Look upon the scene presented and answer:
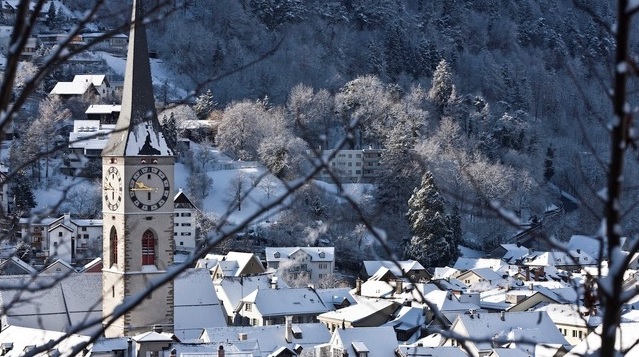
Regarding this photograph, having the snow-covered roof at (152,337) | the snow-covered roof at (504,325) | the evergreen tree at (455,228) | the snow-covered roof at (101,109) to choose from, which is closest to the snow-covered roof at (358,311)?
the snow-covered roof at (504,325)

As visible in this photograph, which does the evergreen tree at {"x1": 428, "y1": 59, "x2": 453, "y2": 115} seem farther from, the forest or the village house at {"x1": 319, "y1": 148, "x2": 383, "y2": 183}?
the village house at {"x1": 319, "y1": 148, "x2": 383, "y2": 183}

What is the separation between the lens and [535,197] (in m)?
72.6

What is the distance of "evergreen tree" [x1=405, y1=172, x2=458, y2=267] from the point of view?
187 ft

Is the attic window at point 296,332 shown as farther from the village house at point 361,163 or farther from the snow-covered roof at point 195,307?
the village house at point 361,163

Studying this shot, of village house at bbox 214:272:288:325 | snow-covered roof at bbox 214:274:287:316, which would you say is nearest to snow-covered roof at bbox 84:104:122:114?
village house at bbox 214:272:288:325

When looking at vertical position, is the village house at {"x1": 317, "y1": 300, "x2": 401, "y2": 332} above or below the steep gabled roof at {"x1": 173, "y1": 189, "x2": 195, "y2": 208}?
below

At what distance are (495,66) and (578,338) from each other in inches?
2338

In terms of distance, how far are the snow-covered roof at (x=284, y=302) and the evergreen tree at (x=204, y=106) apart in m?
31.0

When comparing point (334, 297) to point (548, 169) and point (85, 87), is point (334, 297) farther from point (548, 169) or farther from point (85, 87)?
point (548, 169)

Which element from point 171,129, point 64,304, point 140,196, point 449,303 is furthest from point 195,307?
point 171,129

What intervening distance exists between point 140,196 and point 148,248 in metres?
1.11

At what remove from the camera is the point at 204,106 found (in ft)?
237

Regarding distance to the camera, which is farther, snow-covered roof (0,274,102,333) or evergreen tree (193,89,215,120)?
evergreen tree (193,89,215,120)

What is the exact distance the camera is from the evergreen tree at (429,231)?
56875 millimetres
